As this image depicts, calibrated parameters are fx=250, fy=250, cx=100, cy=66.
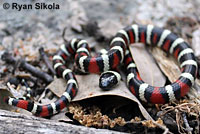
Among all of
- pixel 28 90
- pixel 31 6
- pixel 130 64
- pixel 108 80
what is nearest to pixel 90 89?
pixel 108 80

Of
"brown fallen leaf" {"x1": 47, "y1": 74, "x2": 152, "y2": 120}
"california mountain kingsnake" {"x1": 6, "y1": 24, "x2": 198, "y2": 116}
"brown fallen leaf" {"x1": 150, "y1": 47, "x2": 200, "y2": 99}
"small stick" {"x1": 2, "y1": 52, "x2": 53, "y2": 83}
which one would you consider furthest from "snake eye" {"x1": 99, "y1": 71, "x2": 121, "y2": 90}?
"small stick" {"x1": 2, "y1": 52, "x2": 53, "y2": 83}

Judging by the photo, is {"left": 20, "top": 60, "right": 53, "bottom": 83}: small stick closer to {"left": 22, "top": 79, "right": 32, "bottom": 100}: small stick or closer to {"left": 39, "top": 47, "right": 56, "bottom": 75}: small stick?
{"left": 39, "top": 47, "right": 56, "bottom": 75}: small stick

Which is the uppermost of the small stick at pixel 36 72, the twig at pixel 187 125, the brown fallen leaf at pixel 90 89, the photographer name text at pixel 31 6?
the photographer name text at pixel 31 6

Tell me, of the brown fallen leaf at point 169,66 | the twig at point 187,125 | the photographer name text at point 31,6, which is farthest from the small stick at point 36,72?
the twig at point 187,125

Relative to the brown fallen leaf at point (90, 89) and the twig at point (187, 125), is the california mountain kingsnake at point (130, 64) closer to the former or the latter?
the brown fallen leaf at point (90, 89)

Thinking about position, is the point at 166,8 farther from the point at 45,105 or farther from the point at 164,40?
the point at 45,105

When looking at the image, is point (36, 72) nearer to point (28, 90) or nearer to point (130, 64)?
point (28, 90)
